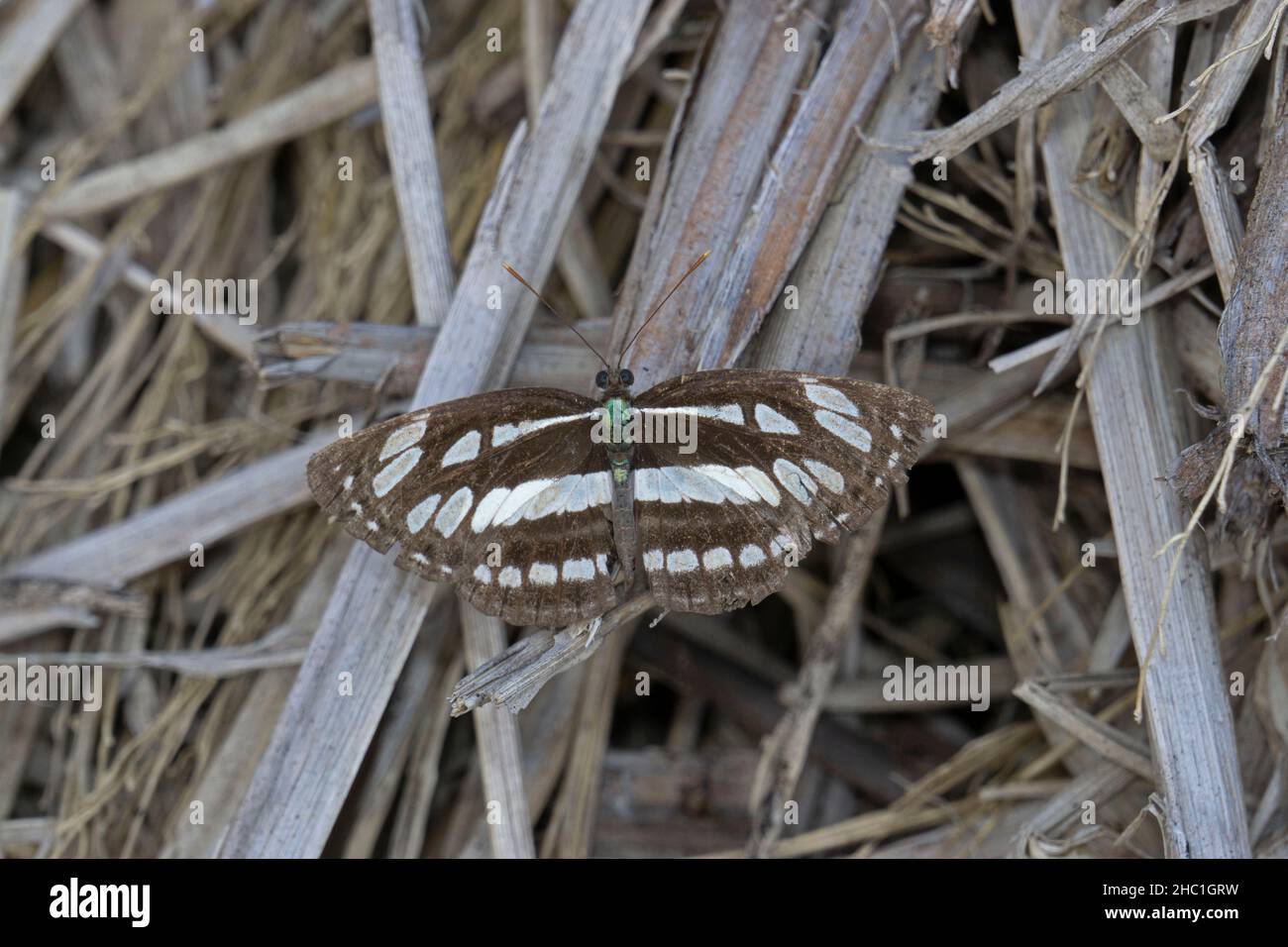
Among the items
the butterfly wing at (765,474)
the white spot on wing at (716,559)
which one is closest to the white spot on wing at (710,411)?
the butterfly wing at (765,474)

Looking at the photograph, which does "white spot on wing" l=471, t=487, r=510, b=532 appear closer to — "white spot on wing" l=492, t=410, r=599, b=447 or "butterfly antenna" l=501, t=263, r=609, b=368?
"white spot on wing" l=492, t=410, r=599, b=447

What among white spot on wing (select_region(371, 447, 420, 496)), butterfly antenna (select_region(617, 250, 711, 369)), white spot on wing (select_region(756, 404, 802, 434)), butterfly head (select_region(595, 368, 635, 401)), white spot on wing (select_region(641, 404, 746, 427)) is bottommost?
white spot on wing (select_region(371, 447, 420, 496))

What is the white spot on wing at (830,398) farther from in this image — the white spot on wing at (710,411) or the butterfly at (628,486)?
the white spot on wing at (710,411)

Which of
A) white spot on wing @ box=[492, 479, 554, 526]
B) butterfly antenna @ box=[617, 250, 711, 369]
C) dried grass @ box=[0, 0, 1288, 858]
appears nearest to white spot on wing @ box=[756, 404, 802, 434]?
dried grass @ box=[0, 0, 1288, 858]

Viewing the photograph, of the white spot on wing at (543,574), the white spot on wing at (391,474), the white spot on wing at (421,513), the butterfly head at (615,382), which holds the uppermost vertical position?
the butterfly head at (615,382)

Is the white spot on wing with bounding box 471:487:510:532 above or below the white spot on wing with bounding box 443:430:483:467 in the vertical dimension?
below

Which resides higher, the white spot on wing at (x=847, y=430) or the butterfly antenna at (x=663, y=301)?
the butterfly antenna at (x=663, y=301)

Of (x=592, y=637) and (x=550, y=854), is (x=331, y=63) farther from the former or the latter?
(x=550, y=854)
